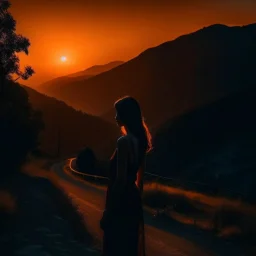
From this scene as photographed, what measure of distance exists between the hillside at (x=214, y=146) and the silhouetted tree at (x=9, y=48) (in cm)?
2103

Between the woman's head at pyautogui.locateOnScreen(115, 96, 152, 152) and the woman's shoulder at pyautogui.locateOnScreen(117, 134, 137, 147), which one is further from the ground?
the woman's head at pyautogui.locateOnScreen(115, 96, 152, 152)

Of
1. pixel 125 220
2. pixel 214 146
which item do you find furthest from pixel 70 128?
pixel 125 220

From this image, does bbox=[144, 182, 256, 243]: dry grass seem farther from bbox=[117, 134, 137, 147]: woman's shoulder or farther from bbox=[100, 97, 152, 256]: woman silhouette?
bbox=[117, 134, 137, 147]: woman's shoulder

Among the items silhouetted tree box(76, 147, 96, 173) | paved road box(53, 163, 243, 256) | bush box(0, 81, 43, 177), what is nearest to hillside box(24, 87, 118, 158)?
silhouetted tree box(76, 147, 96, 173)

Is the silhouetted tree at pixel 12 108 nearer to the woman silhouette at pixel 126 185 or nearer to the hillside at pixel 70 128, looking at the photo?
the woman silhouette at pixel 126 185

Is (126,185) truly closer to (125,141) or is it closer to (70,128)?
(125,141)

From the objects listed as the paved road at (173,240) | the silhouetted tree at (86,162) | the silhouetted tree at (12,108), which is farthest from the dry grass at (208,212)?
the silhouetted tree at (86,162)

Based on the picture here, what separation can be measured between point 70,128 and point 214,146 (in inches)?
4125

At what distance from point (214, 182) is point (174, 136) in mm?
23683

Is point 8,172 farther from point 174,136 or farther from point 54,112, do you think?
point 54,112

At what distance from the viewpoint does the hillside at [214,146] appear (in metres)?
46.2

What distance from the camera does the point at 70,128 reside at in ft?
524

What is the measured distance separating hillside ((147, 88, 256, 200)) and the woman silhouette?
1414 inches

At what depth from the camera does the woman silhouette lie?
16.6 ft
